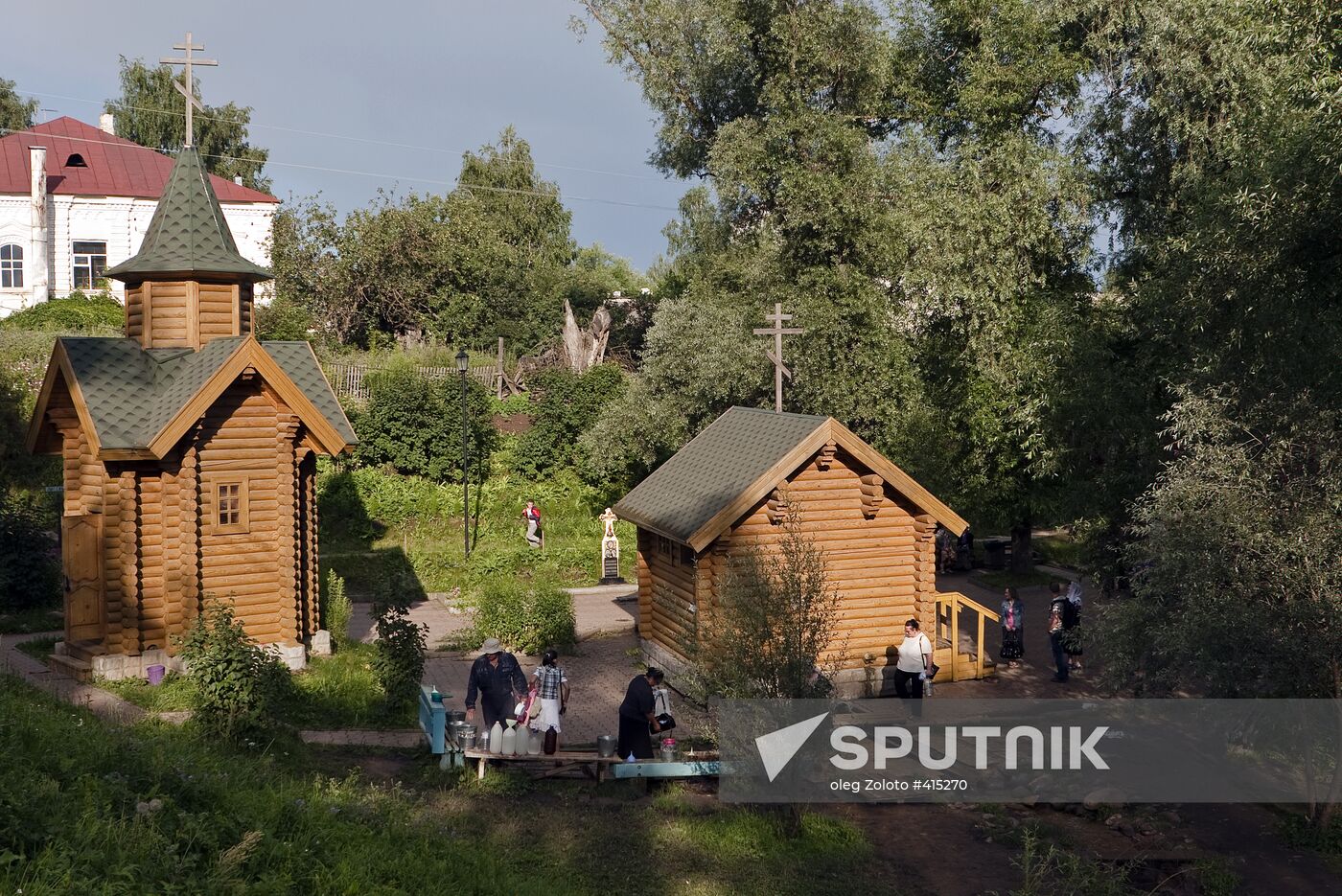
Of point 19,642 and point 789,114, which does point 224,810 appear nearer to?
point 19,642

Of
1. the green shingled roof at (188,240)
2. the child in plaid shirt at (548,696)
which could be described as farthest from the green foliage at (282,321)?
the child in plaid shirt at (548,696)

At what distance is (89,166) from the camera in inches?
1917

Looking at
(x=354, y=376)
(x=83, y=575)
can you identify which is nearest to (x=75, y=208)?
(x=354, y=376)

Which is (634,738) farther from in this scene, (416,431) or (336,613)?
(416,431)

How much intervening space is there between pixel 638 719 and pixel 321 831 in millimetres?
4815

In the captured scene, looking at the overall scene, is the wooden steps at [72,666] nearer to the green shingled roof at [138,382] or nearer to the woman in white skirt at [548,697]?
the green shingled roof at [138,382]

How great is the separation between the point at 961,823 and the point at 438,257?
37.4m

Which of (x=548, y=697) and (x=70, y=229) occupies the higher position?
(x=70, y=229)

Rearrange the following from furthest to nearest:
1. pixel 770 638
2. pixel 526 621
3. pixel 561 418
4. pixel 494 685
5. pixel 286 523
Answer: pixel 561 418
pixel 526 621
pixel 286 523
pixel 494 685
pixel 770 638

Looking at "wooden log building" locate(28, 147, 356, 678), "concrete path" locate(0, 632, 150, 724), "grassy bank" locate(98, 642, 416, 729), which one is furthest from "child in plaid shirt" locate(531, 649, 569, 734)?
"wooden log building" locate(28, 147, 356, 678)

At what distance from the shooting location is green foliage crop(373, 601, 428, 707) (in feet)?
55.1

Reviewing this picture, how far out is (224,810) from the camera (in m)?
10.1

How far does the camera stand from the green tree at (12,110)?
2518 inches

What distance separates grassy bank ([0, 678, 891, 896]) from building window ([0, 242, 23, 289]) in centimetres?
3717
